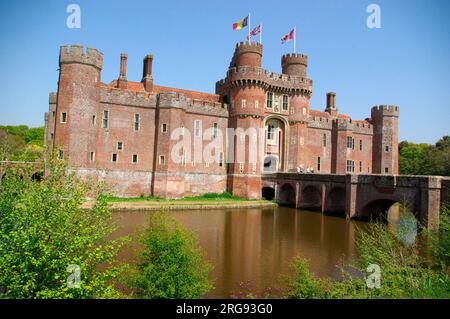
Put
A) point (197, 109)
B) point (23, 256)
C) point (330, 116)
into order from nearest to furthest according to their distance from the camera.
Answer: point (23, 256)
point (197, 109)
point (330, 116)

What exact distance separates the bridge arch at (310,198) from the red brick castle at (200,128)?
4.74 m

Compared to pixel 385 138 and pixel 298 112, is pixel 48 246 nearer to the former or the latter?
pixel 298 112

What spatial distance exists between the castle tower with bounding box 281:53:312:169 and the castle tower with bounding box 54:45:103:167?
829 inches

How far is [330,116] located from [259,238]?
29976mm

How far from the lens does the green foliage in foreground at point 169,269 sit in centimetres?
841

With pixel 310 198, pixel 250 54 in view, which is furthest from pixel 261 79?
pixel 310 198

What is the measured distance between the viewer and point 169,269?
27.7 feet

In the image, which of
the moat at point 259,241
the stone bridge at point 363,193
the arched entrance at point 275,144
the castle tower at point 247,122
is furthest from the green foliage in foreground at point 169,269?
the arched entrance at point 275,144

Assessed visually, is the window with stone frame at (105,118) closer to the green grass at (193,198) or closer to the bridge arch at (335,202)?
the green grass at (193,198)

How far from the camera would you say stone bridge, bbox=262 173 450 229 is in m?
19.5

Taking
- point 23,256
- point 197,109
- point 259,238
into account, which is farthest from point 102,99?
point 23,256

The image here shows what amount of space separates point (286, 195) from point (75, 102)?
72.5 feet
